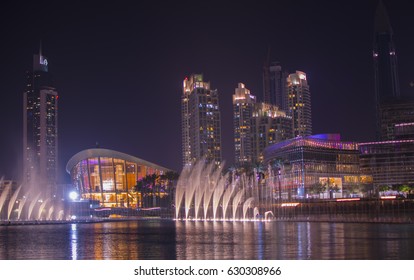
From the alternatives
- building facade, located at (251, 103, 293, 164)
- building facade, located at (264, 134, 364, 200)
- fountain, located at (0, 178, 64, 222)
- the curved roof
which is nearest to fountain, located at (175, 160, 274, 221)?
building facade, located at (264, 134, 364, 200)

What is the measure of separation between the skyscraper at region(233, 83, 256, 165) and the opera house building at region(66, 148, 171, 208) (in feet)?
201

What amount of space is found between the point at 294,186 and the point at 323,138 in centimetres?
1296

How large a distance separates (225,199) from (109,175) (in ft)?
148

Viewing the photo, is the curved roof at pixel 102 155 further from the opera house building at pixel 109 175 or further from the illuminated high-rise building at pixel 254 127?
the illuminated high-rise building at pixel 254 127

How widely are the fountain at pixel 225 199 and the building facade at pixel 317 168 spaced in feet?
16.5

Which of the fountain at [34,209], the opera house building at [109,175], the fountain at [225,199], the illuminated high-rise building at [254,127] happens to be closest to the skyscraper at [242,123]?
the illuminated high-rise building at [254,127]

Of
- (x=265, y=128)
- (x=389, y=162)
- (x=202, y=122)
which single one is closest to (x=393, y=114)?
(x=265, y=128)

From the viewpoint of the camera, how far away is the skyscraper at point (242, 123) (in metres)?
188

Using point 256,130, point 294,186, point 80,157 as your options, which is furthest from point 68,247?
point 256,130

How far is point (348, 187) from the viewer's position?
110 m

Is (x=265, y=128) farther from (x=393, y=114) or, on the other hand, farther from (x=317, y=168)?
(x=317, y=168)

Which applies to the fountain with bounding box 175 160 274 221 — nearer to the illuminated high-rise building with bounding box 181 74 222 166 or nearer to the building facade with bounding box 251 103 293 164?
the illuminated high-rise building with bounding box 181 74 222 166

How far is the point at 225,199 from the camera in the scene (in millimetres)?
89438
